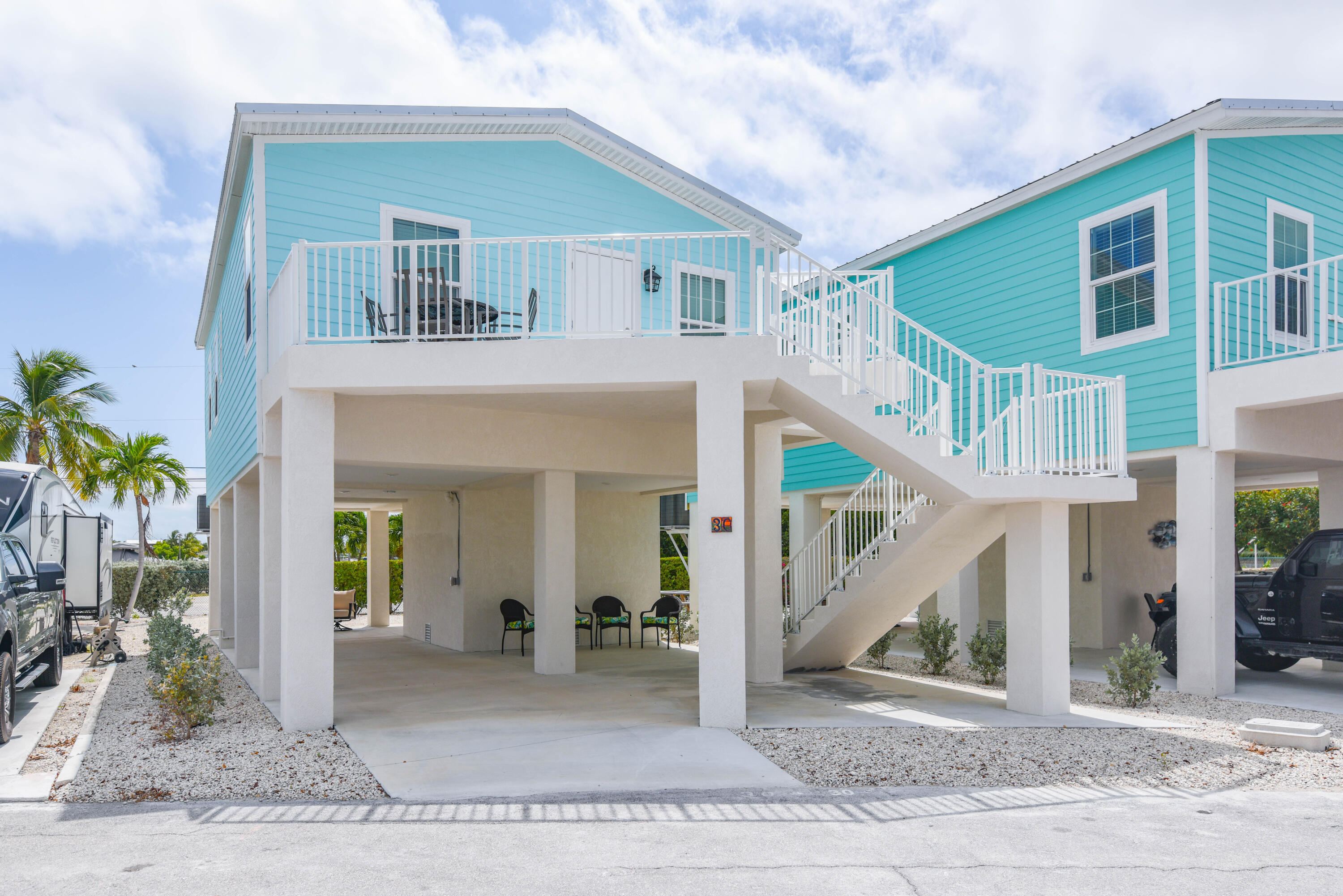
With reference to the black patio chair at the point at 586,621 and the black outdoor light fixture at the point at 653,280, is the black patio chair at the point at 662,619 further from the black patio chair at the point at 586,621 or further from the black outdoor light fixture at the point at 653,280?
the black outdoor light fixture at the point at 653,280

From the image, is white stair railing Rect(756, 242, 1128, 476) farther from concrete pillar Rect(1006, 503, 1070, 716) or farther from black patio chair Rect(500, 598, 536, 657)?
black patio chair Rect(500, 598, 536, 657)

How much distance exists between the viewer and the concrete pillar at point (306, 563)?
25.0ft

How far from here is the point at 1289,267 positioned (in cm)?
1039

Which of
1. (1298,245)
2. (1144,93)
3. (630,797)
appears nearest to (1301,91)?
(1298,245)

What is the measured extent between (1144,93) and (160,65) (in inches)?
656

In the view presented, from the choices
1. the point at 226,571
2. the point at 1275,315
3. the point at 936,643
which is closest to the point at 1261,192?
the point at 1275,315

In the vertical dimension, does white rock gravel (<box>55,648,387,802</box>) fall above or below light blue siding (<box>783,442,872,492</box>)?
below

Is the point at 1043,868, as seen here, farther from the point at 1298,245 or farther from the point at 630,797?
the point at 1298,245

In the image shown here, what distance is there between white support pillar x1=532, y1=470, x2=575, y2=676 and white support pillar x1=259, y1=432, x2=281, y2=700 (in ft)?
9.40

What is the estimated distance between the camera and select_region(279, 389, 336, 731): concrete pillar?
7.62 metres

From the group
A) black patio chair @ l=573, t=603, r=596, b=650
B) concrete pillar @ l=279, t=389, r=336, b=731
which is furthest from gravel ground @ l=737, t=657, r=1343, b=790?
black patio chair @ l=573, t=603, r=596, b=650

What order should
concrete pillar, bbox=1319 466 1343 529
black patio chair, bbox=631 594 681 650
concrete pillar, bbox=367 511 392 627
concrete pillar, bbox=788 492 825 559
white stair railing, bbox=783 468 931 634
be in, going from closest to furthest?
white stair railing, bbox=783 468 931 634
concrete pillar, bbox=1319 466 1343 529
black patio chair, bbox=631 594 681 650
concrete pillar, bbox=788 492 825 559
concrete pillar, bbox=367 511 392 627

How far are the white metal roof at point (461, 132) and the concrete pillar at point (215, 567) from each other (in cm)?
553

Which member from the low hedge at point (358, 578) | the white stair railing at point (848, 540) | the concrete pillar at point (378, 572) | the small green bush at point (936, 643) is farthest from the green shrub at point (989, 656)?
the low hedge at point (358, 578)
